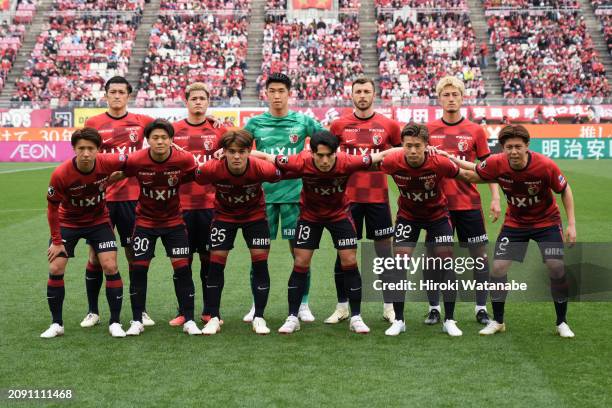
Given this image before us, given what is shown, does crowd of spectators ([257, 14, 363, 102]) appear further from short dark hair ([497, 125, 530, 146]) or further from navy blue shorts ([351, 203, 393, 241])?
short dark hair ([497, 125, 530, 146])

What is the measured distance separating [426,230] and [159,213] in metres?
2.39

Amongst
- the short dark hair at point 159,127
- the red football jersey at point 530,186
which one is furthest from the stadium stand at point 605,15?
the short dark hair at point 159,127

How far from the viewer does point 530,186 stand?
21.9 ft

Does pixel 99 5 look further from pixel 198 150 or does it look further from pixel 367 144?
pixel 367 144

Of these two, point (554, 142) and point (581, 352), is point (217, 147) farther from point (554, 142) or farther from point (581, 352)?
point (554, 142)

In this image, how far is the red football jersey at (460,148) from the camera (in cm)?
747

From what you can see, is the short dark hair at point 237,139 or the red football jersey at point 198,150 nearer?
the short dark hair at point 237,139

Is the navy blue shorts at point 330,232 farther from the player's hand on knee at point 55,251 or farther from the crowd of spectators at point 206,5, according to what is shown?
the crowd of spectators at point 206,5

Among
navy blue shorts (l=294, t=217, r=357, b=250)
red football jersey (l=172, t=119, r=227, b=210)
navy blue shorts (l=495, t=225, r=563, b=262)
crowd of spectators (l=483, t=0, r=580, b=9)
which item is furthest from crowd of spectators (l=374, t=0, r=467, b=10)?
navy blue shorts (l=495, t=225, r=563, b=262)

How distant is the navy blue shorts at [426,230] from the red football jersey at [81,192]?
8.30 feet

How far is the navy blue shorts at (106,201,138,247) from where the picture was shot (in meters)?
7.67

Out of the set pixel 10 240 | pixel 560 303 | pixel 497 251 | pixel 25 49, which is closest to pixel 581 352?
pixel 560 303

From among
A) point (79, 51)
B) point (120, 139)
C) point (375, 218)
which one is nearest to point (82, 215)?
point (120, 139)

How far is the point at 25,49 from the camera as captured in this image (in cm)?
4397
